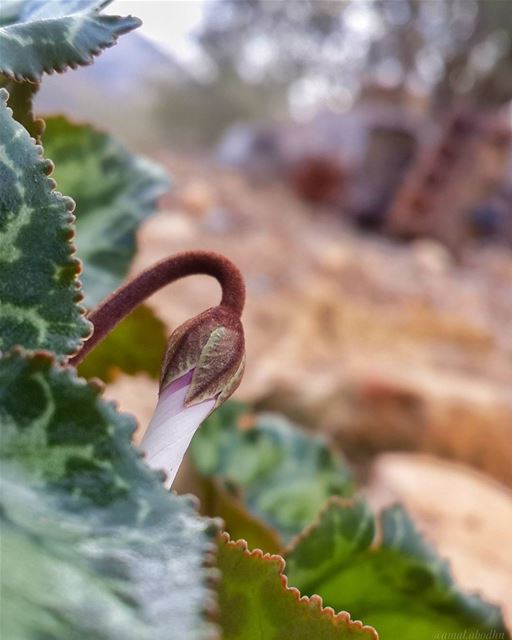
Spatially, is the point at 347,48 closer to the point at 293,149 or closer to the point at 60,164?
the point at 293,149

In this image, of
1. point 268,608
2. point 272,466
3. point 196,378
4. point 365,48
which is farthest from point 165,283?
point 365,48

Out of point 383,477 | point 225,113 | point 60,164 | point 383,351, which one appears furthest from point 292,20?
point 60,164

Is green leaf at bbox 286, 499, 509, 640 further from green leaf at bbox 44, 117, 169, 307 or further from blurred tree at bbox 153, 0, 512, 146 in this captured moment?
blurred tree at bbox 153, 0, 512, 146

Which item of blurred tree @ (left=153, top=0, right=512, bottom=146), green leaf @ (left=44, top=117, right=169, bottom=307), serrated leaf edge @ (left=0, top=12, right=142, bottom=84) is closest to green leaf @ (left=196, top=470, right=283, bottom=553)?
green leaf @ (left=44, top=117, right=169, bottom=307)

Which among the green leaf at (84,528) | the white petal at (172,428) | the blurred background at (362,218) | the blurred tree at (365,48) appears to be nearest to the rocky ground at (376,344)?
the blurred background at (362,218)

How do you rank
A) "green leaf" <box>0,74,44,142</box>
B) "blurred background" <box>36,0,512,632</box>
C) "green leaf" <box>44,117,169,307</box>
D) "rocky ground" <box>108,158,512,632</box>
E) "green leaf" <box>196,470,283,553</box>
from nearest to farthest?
1. "green leaf" <box>0,74,44,142</box>
2. "green leaf" <box>44,117,169,307</box>
3. "green leaf" <box>196,470,283,553</box>
4. "rocky ground" <box>108,158,512,632</box>
5. "blurred background" <box>36,0,512,632</box>
